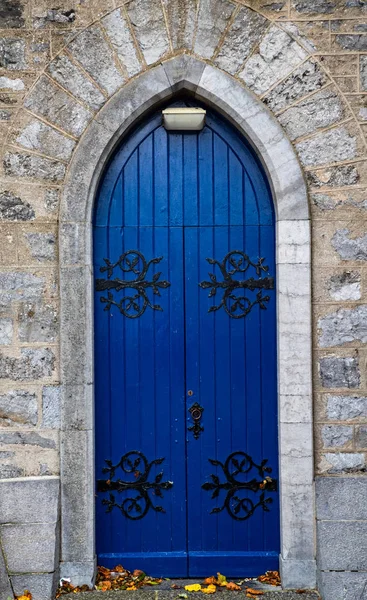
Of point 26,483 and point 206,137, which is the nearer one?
point 26,483

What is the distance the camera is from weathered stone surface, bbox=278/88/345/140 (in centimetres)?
412

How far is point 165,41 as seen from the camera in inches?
165

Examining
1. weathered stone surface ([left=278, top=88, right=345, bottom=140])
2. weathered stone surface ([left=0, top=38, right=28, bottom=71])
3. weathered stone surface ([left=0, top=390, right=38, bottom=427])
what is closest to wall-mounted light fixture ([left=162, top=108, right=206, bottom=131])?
weathered stone surface ([left=278, top=88, right=345, bottom=140])

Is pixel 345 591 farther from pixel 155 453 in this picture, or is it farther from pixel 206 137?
pixel 206 137

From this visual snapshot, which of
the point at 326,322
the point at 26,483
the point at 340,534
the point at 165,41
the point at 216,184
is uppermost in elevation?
the point at 165,41

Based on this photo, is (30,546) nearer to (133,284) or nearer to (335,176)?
(133,284)

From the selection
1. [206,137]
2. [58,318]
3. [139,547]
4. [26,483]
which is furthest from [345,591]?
[206,137]

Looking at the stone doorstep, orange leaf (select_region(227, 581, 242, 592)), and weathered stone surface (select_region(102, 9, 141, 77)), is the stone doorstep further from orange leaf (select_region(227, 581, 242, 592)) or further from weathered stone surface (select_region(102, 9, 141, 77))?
weathered stone surface (select_region(102, 9, 141, 77))

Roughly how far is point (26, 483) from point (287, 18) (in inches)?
131

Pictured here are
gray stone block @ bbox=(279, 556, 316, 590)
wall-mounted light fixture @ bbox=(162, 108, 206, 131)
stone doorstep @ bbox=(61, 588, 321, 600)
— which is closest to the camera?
stone doorstep @ bbox=(61, 588, 321, 600)

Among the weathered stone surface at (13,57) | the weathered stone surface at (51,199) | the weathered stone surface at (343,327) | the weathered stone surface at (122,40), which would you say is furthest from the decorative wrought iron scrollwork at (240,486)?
the weathered stone surface at (13,57)

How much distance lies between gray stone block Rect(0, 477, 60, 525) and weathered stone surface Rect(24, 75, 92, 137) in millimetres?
2203

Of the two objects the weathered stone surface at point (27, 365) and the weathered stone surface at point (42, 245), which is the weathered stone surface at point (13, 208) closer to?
the weathered stone surface at point (42, 245)

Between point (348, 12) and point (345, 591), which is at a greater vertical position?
point (348, 12)
